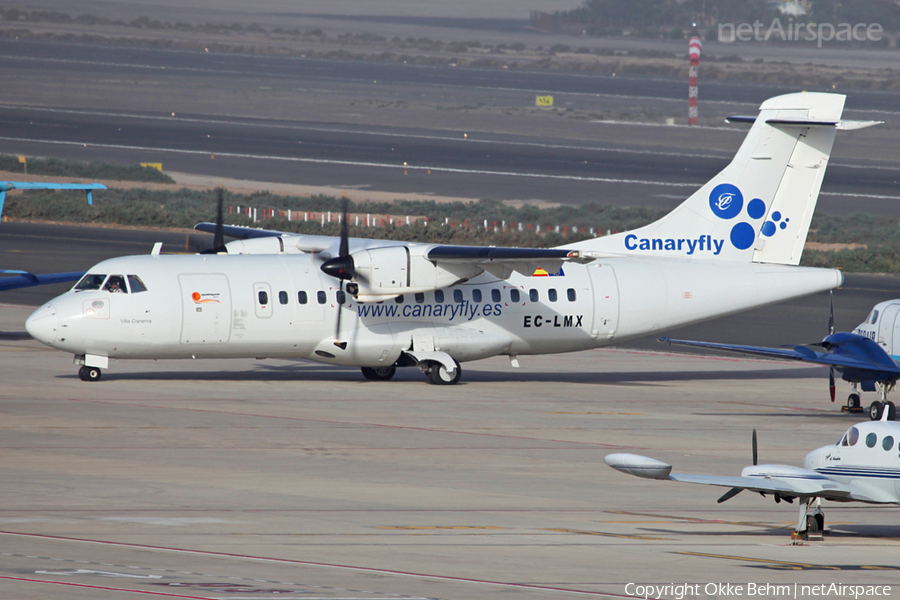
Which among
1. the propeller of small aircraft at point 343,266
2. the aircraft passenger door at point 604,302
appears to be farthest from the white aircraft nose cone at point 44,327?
the aircraft passenger door at point 604,302

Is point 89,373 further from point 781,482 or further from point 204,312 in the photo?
point 781,482

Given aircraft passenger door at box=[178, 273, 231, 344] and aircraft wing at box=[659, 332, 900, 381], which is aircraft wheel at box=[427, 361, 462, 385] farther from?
aircraft wing at box=[659, 332, 900, 381]

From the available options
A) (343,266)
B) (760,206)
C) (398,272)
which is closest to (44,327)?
(343,266)

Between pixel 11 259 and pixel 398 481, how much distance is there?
1332 inches

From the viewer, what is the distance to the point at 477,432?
24.2 metres

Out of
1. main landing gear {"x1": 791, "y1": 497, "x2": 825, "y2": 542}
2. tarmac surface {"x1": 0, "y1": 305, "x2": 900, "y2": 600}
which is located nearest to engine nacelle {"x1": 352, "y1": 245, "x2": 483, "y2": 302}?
tarmac surface {"x1": 0, "y1": 305, "x2": 900, "y2": 600}

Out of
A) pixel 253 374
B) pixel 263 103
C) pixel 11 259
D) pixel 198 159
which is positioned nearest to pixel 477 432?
pixel 253 374

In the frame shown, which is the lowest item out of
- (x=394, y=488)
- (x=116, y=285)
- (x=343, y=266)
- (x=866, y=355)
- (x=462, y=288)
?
(x=394, y=488)

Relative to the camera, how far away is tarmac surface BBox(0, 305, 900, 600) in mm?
13680

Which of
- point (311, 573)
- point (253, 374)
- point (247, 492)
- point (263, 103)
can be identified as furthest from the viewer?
point (263, 103)

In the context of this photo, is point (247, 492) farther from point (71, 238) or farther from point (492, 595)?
point (71, 238)

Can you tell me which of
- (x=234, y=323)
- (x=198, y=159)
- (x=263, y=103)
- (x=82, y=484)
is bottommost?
(x=82, y=484)

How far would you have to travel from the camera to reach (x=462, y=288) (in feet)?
99.8

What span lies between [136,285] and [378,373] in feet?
21.4
